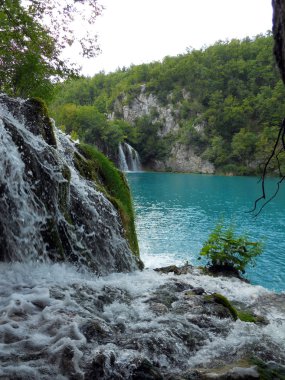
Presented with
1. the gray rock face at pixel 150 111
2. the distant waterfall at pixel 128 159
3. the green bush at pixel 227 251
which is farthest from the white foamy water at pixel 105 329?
the gray rock face at pixel 150 111

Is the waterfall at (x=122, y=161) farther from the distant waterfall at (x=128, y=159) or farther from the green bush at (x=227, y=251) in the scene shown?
the green bush at (x=227, y=251)

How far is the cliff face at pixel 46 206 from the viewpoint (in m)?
5.73

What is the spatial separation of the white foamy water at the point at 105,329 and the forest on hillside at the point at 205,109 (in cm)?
5563

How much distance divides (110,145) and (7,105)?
192ft

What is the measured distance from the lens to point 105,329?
13.8 ft

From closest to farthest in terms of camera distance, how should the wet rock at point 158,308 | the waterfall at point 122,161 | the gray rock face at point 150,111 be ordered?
the wet rock at point 158,308 → the waterfall at point 122,161 → the gray rock face at point 150,111

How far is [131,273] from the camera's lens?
7926 millimetres

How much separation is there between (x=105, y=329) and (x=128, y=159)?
210 feet

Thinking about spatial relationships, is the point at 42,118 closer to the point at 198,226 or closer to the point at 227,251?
the point at 227,251

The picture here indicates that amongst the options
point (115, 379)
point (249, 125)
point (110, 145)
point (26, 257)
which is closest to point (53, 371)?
point (115, 379)

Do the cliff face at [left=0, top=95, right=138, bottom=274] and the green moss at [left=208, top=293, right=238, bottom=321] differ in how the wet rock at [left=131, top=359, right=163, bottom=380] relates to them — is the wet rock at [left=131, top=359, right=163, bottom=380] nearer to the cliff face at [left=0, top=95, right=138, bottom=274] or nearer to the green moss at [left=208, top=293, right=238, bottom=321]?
the green moss at [left=208, top=293, right=238, bottom=321]

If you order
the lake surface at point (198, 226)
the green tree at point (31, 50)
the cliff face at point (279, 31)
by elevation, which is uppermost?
the green tree at point (31, 50)

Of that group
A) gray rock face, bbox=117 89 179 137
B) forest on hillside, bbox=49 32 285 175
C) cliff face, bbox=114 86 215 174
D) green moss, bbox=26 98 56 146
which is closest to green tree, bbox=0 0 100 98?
green moss, bbox=26 98 56 146

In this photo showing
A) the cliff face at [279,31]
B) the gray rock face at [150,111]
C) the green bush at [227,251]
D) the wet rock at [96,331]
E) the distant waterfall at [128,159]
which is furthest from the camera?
the gray rock face at [150,111]
